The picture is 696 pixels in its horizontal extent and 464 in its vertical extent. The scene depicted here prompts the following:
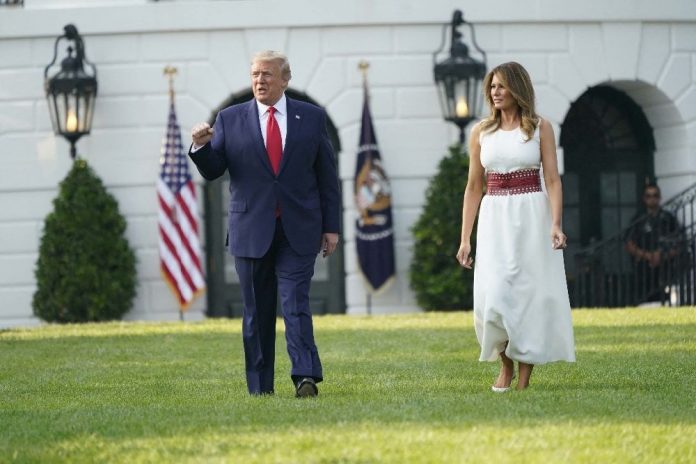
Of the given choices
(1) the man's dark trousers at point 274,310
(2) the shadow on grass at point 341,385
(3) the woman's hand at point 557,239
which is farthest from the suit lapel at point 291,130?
(3) the woman's hand at point 557,239

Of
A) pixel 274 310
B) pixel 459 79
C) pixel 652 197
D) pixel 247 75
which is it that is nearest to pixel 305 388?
pixel 274 310

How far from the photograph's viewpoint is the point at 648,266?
19.4 metres

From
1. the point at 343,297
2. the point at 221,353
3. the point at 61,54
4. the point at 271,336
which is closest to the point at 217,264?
the point at 343,297

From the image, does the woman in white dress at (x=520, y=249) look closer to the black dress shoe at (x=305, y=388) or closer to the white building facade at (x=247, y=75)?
the black dress shoe at (x=305, y=388)

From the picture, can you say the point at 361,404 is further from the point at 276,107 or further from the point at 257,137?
the point at 276,107

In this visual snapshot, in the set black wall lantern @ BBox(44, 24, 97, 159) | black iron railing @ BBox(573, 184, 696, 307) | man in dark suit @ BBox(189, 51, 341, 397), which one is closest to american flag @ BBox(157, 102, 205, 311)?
black wall lantern @ BBox(44, 24, 97, 159)

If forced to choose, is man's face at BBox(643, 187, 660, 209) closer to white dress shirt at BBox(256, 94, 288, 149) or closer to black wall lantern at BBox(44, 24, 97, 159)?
black wall lantern at BBox(44, 24, 97, 159)

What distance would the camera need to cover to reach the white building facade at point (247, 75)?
19562 millimetres

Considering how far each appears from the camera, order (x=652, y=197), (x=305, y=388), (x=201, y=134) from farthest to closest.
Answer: (x=652, y=197) → (x=305, y=388) → (x=201, y=134)

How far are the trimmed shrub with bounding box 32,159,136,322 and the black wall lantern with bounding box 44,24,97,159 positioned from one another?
0.51m

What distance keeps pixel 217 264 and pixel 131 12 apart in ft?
10.5

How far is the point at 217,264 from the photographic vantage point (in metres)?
20.1

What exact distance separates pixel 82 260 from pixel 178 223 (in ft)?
3.98

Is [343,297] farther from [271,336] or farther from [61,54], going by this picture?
[271,336]
